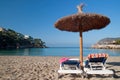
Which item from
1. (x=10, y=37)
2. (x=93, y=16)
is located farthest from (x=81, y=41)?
(x=10, y=37)

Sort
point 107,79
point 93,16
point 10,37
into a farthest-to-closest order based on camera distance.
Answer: point 10,37 → point 93,16 → point 107,79

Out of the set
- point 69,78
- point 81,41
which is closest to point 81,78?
point 69,78

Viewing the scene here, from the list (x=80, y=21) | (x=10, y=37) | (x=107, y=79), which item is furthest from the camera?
(x=10, y=37)

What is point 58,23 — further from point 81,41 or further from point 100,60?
point 100,60

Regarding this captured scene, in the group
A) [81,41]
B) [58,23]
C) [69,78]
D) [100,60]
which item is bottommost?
[69,78]

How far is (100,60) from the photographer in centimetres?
684

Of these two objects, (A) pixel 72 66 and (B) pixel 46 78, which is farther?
(A) pixel 72 66

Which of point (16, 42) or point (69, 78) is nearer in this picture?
point (69, 78)

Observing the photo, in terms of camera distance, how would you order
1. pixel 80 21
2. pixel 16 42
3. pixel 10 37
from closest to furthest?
pixel 80 21 → pixel 10 37 → pixel 16 42

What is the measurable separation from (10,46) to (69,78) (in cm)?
7041

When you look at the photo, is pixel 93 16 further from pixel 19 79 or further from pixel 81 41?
pixel 19 79

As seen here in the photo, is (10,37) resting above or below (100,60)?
above

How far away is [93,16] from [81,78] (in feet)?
6.88

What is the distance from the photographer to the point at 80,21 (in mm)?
7355
